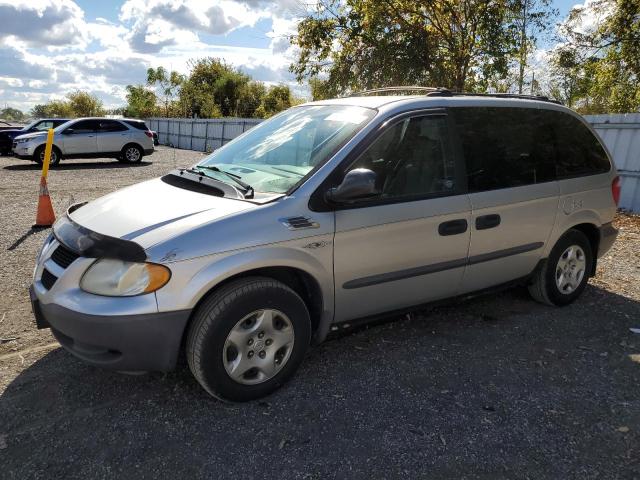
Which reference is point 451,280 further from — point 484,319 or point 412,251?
point 484,319

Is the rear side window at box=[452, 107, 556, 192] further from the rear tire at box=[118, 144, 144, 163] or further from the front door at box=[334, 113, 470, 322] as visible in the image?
the rear tire at box=[118, 144, 144, 163]

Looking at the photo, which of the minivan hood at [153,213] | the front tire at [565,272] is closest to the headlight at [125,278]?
the minivan hood at [153,213]

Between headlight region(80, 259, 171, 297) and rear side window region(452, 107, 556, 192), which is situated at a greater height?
rear side window region(452, 107, 556, 192)

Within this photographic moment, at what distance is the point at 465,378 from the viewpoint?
11.0 ft

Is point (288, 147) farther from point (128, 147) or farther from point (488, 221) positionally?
point (128, 147)

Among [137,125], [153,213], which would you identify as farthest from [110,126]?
[153,213]

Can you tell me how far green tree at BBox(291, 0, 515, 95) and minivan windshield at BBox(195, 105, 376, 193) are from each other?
8746 millimetres

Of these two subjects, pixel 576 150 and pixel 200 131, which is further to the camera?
pixel 200 131

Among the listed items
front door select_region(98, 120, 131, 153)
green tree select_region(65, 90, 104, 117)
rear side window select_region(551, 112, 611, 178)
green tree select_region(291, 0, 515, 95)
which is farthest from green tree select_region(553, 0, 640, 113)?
green tree select_region(65, 90, 104, 117)

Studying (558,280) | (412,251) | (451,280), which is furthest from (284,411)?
(558,280)

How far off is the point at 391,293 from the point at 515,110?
1.91 meters

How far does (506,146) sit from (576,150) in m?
0.90

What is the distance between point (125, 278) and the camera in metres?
2.62

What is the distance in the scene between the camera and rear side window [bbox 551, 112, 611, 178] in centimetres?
433
